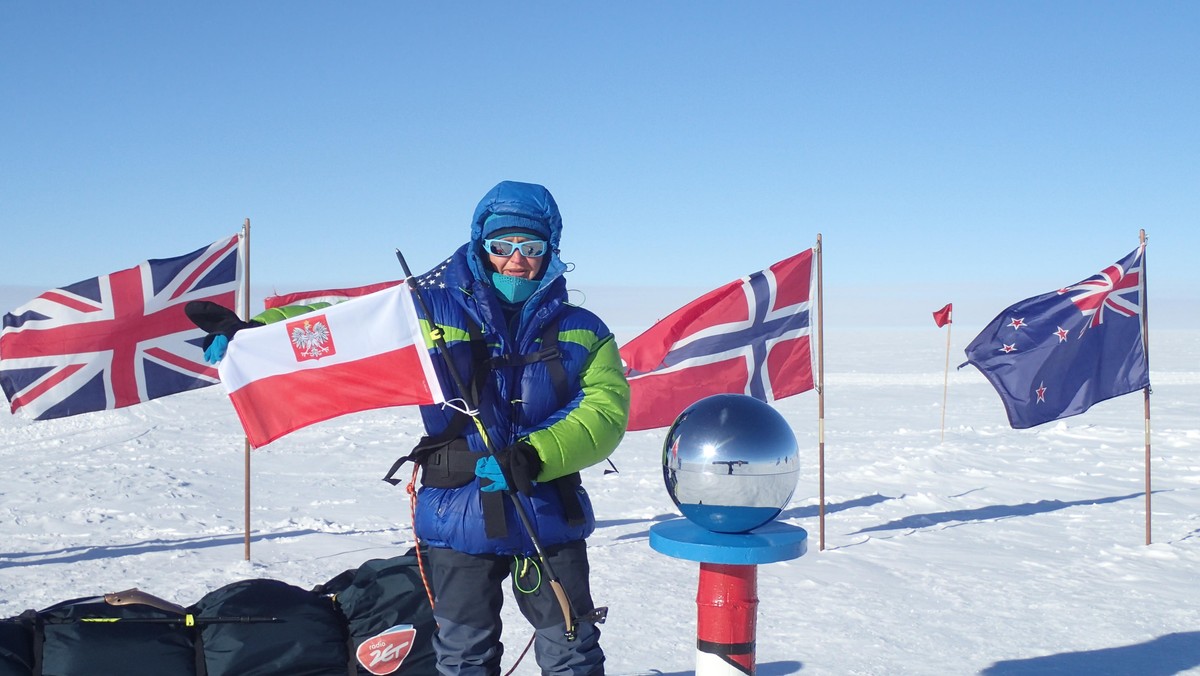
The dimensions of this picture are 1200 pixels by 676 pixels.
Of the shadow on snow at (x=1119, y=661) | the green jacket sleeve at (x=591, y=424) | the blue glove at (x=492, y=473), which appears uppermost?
the green jacket sleeve at (x=591, y=424)

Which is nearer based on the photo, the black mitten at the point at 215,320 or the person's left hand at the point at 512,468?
the person's left hand at the point at 512,468

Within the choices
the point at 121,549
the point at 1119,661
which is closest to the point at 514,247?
the point at 1119,661

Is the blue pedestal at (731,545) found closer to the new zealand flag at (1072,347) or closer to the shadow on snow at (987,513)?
the new zealand flag at (1072,347)

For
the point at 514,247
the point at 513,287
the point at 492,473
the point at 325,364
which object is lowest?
the point at 492,473

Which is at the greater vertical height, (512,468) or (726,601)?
(512,468)

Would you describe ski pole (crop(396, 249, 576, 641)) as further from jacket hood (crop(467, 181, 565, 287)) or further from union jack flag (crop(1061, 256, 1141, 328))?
union jack flag (crop(1061, 256, 1141, 328))

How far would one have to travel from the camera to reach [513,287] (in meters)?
2.99

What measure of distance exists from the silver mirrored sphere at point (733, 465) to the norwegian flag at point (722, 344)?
4.93 m

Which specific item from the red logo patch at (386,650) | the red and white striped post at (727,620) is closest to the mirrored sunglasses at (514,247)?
the red and white striped post at (727,620)

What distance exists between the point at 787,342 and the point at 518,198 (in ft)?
16.8

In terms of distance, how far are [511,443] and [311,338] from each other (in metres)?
0.83

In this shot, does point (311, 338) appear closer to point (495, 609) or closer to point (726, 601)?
point (495, 609)

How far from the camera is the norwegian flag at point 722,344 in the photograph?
7.46 m

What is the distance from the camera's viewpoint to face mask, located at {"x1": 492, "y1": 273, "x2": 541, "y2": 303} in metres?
2.99
